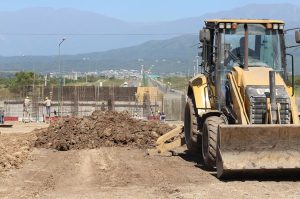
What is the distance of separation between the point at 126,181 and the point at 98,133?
23.5 ft

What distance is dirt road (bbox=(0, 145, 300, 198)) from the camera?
9914 millimetres

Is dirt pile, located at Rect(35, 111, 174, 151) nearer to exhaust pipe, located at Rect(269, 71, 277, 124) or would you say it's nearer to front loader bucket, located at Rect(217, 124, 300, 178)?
exhaust pipe, located at Rect(269, 71, 277, 124)

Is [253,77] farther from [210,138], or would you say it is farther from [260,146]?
[260,146]

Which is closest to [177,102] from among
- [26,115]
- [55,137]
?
[26,115]

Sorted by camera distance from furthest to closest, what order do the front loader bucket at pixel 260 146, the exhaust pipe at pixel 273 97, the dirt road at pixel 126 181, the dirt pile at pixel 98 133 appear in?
1. the dirt pile at pixel 98 133
2. the exhaust pipe at pixel 273 97
3. the front loader bucket at pixel 260 146
4. the dirt road at pixel 126 181

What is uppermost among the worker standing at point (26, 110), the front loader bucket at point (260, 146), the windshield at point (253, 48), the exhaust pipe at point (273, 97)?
the windshield at point (253, 48)

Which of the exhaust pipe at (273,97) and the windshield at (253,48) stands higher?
the windshield at (253,48)

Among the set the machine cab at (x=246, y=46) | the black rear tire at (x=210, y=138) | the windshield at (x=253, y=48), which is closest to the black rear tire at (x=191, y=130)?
the machine cab at (x=246, y=46)

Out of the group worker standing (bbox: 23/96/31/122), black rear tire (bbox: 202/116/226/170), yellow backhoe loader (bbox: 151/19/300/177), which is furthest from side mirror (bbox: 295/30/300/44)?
worker standing (bbox: 23/96/31/122)

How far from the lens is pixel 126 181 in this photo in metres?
11.4

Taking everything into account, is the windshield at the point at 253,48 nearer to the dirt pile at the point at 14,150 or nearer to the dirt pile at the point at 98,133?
the dirt pile at the point at 14,150

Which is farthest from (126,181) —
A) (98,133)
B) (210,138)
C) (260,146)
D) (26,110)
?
(26,110)

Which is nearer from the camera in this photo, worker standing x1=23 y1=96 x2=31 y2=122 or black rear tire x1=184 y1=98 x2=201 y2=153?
black rear tire x1=184 y1=98 x2=201 y2=153

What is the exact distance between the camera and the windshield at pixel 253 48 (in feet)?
43.7
